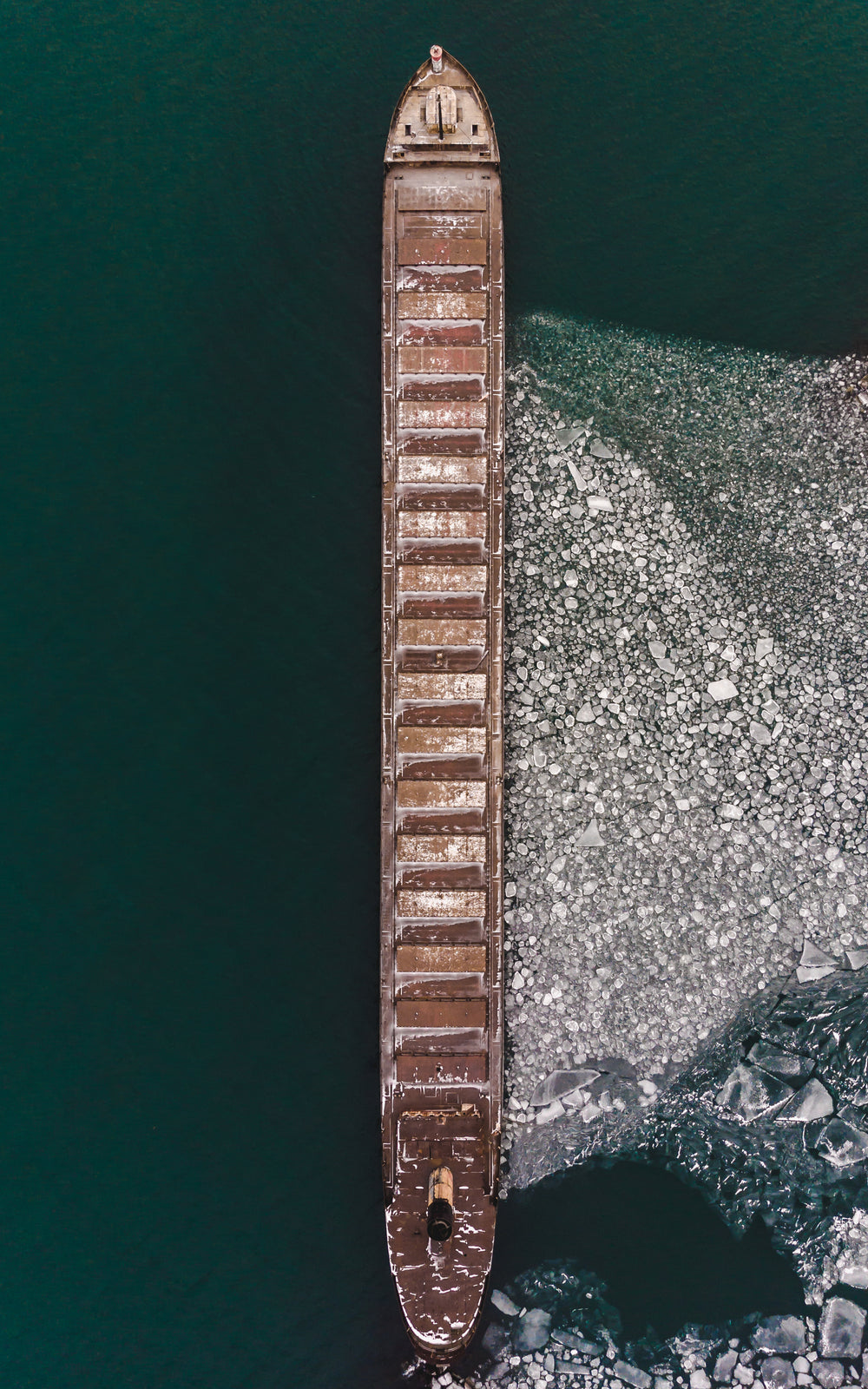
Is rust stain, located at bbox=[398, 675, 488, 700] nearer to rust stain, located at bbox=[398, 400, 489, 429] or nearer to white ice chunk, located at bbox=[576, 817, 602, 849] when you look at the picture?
white ice chunk, located at bbox=[576, 817, 602, 849]

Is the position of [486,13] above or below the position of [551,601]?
above

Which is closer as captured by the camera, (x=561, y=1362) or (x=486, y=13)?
(x=561, y=1362)

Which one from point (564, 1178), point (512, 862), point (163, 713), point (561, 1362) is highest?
point (163, 713)

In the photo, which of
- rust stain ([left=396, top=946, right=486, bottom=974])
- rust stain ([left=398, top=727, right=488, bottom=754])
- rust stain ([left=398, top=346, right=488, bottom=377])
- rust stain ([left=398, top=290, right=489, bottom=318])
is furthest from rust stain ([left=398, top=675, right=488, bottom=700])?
rust stain ([left=398, top=290, right=489, bottom=318])

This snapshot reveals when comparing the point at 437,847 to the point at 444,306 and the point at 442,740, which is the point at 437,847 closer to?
the point at 442,740

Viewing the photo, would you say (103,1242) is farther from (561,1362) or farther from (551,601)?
(551,601)

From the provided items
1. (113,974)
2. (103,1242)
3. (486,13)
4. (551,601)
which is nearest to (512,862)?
(551,601)
